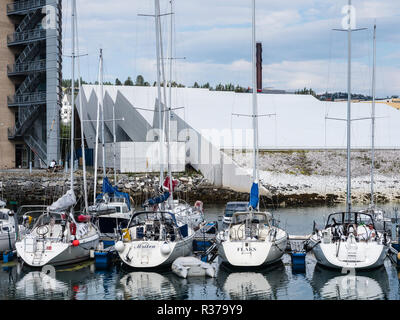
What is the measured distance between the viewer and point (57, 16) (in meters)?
48.0

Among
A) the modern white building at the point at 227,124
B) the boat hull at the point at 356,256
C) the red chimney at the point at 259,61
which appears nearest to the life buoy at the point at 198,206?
the modern white building at the point at 227,124

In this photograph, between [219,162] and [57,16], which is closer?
[219,162]

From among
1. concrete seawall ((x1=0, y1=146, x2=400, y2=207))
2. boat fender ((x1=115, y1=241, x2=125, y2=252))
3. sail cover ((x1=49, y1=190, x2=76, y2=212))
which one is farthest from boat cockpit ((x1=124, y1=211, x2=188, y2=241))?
concrete seawall ((x1=0, y1=146, x2=400, y2=207))

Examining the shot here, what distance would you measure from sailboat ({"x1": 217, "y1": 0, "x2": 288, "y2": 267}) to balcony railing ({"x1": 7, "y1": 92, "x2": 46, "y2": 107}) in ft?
100

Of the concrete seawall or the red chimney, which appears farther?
the red chimney

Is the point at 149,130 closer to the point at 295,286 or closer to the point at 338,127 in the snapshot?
the point at 338,127

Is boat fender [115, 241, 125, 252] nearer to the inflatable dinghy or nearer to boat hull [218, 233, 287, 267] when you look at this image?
the inflatable dinghy

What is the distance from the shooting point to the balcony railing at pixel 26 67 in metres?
47.4

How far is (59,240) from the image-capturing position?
1928cm

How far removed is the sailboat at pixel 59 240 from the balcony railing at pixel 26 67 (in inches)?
1136

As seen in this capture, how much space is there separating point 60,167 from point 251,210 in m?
28.9

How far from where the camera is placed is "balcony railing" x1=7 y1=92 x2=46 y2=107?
4735 centimetres
